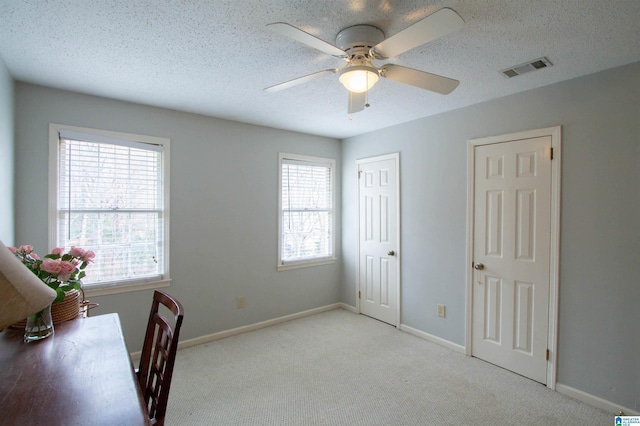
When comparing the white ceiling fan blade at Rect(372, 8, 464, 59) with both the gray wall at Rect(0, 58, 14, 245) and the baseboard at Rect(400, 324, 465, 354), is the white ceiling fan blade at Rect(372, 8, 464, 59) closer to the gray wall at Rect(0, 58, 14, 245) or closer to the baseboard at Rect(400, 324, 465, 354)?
the gray wall at Rect(0, 58, 14, 245)

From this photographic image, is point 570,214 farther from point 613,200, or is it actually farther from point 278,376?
point 278,376

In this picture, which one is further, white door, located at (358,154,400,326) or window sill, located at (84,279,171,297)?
white door, located at (358,154,400,326)

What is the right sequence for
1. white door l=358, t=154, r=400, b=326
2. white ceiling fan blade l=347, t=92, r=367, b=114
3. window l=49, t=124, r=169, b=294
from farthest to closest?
white door l=358, t=154, r=400, b=326
window l=49, t=124, r=169, b=294
white ceiling fan blade l=347, t=92, r=367, b=114

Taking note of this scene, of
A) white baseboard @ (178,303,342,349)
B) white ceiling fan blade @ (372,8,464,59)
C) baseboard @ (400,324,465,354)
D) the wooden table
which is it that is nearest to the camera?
the wooden table

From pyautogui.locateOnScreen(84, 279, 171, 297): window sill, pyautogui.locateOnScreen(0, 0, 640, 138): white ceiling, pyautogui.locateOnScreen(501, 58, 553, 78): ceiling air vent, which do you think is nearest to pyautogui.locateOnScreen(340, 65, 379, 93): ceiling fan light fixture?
pyautogui.locateOnScreen(0, 0, 640, 138): white ceiling

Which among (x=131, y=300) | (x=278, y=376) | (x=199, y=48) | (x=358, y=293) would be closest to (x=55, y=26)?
(x=199, y=48)

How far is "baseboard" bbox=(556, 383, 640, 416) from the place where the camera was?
87.4 inches

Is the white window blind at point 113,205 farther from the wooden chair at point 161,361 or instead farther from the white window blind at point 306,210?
the wooden chair at point 161,361

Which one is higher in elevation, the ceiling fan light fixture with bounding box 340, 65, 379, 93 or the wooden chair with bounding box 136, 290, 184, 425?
the ceiling fan light fixture with bounding box 340, 65, 379, 93

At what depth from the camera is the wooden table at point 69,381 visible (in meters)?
0.97

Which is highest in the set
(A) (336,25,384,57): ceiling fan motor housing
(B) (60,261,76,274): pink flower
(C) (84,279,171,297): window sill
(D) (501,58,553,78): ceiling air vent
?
(D) (501,58,553,78): ceiling air vent

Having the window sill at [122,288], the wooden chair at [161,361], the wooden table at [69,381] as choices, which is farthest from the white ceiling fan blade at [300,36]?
the window sill at [122,288]

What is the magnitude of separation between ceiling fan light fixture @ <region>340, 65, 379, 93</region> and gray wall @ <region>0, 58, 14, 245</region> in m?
2.26

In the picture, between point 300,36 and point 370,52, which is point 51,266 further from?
point 370,52
